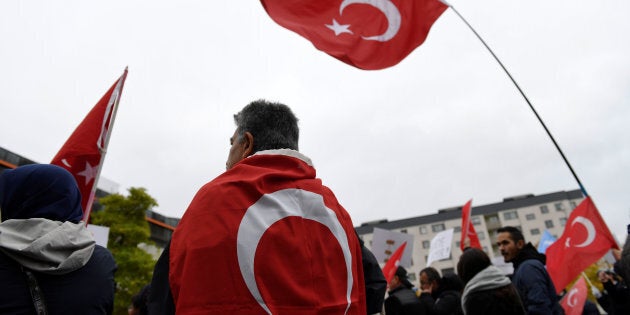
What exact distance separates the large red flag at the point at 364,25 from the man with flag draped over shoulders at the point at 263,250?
9.24 ft

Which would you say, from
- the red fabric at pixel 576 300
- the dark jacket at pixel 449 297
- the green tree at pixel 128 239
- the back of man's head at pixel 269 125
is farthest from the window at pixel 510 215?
the back of man's head at pixel 269 125

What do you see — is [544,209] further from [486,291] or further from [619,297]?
Answer: [486,291]

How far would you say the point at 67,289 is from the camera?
1.73 metres

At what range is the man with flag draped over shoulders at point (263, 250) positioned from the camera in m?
1.20

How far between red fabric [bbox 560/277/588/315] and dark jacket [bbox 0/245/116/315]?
6.33m

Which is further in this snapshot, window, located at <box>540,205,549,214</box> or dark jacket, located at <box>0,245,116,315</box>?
window, located at <box>540,205,549,214</box>

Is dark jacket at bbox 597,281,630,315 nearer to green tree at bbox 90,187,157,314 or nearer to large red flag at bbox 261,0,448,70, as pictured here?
large red flag at bbox 261,0,448,70

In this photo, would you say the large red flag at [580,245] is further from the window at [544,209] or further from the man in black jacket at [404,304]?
the window at [544,209]

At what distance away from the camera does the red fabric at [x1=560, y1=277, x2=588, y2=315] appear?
19.5 ft

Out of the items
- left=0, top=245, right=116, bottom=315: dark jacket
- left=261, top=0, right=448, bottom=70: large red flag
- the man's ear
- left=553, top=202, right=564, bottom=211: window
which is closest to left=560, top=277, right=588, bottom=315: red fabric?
left=261, top=0, right=448, bottom=70: large red flag

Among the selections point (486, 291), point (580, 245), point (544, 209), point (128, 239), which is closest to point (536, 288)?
point (486, 291)

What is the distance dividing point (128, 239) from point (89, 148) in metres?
18.1

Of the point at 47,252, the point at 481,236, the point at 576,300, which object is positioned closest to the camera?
the point at 47,252

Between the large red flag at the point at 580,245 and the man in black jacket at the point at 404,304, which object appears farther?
the large red flag at the point at 580,245
